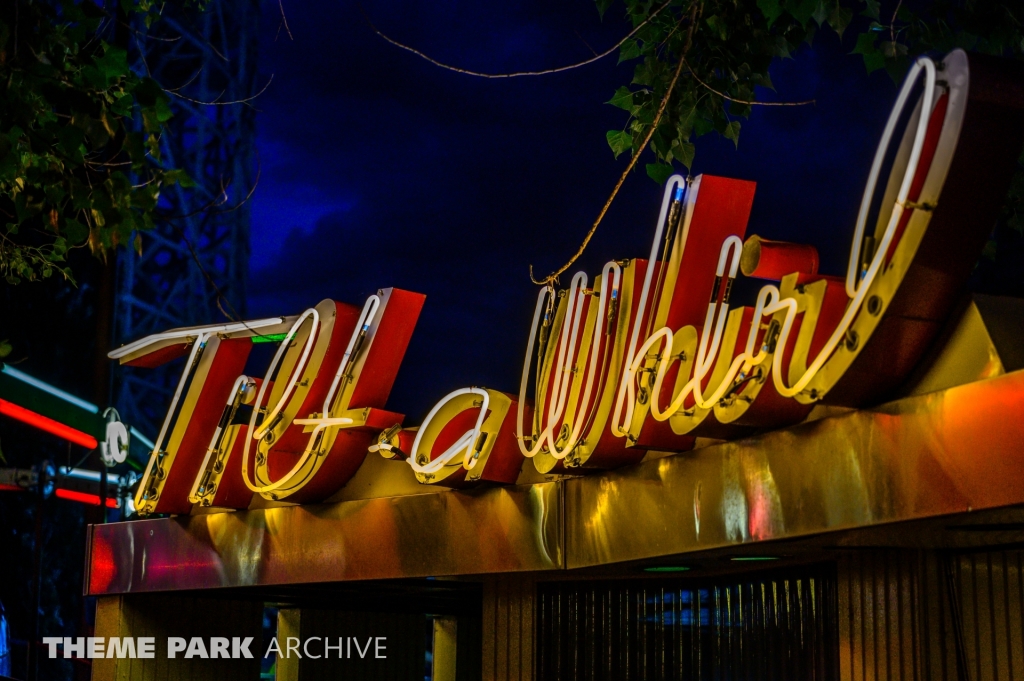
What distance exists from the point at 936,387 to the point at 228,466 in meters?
6.10

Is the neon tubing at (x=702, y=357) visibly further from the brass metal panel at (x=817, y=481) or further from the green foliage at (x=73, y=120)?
the green foliage at (x=73, y=120)

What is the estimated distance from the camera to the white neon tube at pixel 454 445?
7680mm

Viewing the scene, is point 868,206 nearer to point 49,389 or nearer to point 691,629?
point 691,629

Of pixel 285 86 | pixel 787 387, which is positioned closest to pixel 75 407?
pixel 787 387

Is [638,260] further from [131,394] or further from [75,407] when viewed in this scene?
[131,394]

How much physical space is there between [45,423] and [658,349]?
803cm

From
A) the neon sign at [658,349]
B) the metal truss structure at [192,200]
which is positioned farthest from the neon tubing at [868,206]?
the metal truss structure at [192,200]

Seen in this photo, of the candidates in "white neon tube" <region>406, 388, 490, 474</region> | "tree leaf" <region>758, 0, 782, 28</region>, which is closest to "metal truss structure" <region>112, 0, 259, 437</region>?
"white neon tube" <region>406, 388, 490, 474</region>

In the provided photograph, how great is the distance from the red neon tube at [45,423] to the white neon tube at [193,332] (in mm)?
1407

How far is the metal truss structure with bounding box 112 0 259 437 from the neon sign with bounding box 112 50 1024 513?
8247 mm

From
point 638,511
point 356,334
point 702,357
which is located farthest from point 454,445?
point 702,357

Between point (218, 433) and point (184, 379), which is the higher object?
point (184, 379)

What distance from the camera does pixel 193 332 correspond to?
32.8 ft

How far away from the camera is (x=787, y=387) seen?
5391 mm
